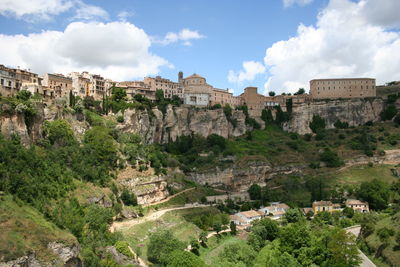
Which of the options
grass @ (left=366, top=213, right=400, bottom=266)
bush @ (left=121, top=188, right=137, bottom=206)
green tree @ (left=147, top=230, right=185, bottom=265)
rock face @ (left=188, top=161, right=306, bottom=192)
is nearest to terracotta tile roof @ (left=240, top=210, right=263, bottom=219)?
rock face @ (left=188, top=161, right=306, bottom=192)

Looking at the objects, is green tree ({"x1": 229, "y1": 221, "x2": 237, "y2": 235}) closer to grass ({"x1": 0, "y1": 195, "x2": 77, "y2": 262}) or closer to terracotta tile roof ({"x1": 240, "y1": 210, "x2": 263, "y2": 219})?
terracotta tile roof ({"x1": 240, "y1": 210, "x2": 263, "y2": 219})

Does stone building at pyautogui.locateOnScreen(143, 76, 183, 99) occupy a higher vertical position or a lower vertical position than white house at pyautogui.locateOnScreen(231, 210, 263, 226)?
higher

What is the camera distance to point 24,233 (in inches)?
1059

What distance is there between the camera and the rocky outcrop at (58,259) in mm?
24781

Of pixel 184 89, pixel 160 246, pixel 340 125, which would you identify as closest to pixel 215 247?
pixel 160 246

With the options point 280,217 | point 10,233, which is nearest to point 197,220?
point 280,217

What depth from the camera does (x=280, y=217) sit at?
5344cm

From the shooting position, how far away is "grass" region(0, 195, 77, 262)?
82.8 feet

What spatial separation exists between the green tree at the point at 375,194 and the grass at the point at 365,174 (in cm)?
527

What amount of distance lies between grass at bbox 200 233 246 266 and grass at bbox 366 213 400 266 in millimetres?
13518

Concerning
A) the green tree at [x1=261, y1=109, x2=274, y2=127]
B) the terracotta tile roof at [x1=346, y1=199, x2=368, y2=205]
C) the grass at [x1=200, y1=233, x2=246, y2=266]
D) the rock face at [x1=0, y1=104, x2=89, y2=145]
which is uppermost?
the green tree at [x1=261, y1=109, x2=274, y2=127]

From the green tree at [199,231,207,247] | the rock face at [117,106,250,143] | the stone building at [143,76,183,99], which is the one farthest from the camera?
the stone building at [143,76,183,99]

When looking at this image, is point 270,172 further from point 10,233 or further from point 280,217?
point 10,233

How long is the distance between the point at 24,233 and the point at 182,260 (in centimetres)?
1274
